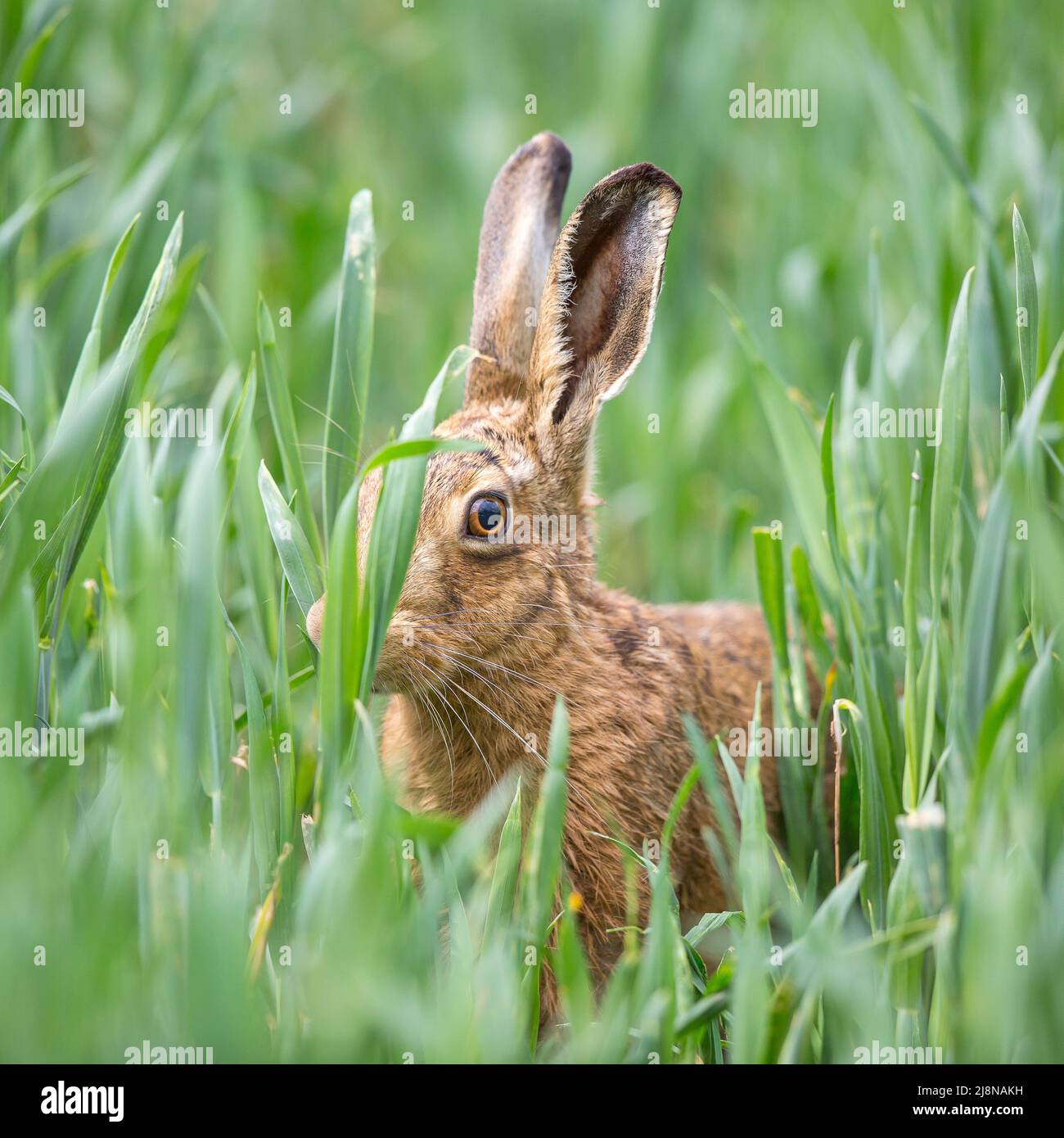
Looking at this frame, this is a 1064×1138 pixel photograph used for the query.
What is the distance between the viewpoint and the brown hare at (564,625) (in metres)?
3.65

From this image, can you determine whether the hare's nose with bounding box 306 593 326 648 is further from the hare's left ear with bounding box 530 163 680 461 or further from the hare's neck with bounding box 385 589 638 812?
the hare's left ear with bounding box 530 163 680 461

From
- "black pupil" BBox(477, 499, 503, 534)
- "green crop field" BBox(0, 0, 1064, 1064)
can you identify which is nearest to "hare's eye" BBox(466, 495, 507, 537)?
"black pupil" BBox(477, 499, 503, 534)

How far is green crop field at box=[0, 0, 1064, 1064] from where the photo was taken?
2506 mm

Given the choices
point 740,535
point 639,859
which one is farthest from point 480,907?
point 740,535

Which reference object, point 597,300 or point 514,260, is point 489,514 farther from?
point 514,260

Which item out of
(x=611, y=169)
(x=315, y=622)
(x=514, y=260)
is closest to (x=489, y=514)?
(x=315, y=622)

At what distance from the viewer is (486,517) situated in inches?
149

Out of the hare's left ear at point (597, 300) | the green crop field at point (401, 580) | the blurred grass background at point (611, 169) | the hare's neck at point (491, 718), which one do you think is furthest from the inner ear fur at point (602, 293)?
the blurred grass background at point (611, 169)

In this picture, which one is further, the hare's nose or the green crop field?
the hare's nose

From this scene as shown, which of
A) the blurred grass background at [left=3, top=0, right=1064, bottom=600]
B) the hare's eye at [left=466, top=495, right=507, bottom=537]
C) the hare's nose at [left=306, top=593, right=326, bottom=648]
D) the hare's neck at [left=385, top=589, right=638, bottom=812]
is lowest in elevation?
the hare's neck at [left=385, top=589, right=638, bottom=812]

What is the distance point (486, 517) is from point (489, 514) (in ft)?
0.04

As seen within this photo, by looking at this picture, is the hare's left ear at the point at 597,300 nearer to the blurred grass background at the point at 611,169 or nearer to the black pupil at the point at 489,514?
the black pupil at the point at 489,514

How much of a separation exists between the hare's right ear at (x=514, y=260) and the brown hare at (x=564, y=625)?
0.17 metres

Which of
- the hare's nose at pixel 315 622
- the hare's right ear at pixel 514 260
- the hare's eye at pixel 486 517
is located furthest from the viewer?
the hare's right ear at pixel 514 260
